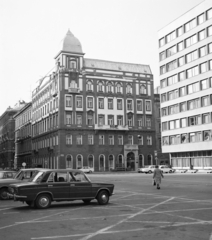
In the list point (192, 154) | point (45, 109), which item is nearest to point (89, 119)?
point (45, 109)

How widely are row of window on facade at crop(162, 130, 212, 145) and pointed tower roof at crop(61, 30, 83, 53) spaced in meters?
25.2

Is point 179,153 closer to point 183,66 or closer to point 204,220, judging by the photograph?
point 183,66

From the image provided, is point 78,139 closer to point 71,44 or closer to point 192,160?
point 71,44

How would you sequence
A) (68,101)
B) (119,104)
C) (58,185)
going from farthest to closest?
1. (119,104)
2. (68,101)
3. (58,185)

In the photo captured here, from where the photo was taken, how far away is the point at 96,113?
240 feet

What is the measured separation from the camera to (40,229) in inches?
375

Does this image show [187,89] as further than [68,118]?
No

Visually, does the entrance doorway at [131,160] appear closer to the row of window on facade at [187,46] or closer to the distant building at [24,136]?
the row of window on facade at [187,46]

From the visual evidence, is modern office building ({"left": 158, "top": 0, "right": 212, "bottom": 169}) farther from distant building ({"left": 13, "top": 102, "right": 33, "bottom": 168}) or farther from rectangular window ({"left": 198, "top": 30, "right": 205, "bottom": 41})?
distant building ({"left": 13, "top": 102, "right": 33, "bottom": 168})

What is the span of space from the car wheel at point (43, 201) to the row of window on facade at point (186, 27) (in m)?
50.7

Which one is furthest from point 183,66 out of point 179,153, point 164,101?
point 179,153

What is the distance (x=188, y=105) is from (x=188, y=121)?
2781 mm

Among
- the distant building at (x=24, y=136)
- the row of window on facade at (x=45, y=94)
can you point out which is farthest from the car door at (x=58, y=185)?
the distant building at (x=24, y=136)

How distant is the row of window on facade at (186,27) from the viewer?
189 ft
